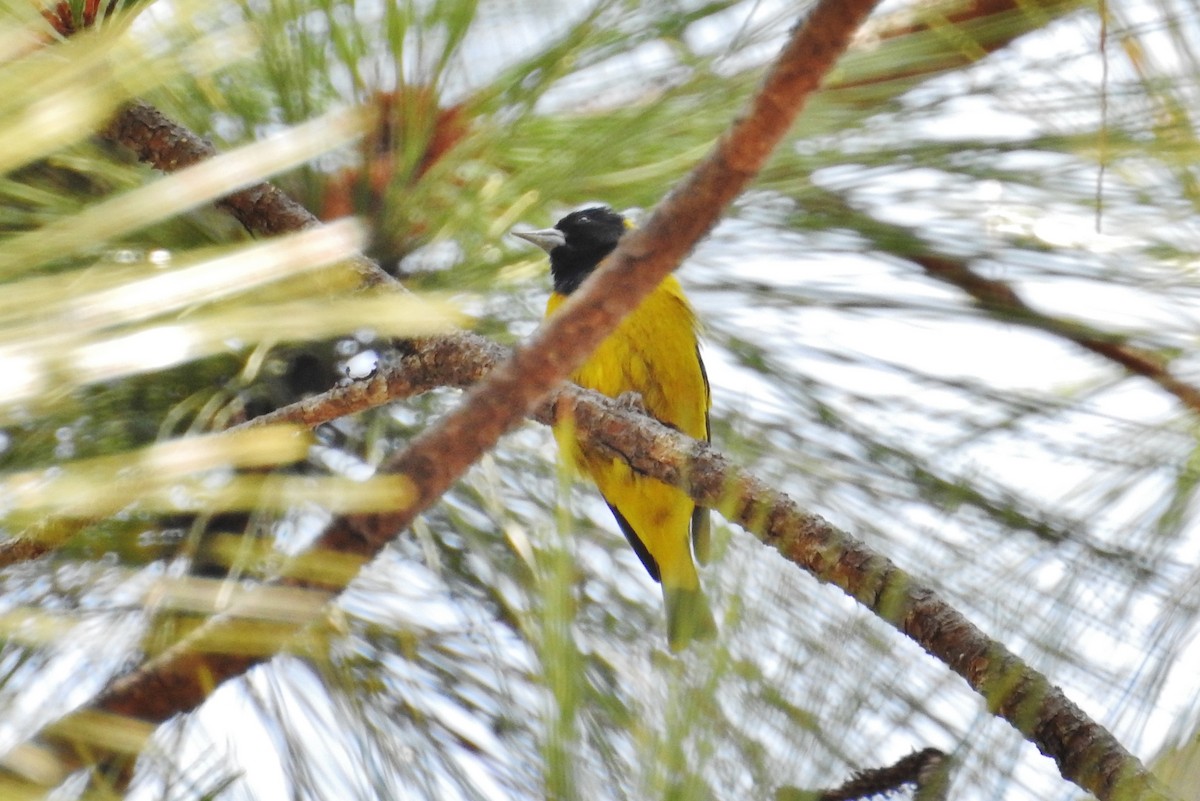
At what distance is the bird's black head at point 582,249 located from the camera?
2066 millimetres

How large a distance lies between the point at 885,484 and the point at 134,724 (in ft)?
2.85

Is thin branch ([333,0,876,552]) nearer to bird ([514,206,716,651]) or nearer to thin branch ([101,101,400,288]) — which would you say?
thin branch ([101,101,400,288])

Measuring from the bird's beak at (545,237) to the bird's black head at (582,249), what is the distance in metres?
0.20

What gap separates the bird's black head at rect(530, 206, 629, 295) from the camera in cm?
207

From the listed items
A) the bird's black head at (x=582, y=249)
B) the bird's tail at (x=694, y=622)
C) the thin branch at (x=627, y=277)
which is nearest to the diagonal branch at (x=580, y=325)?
the thin branch at (x=627, y=277)

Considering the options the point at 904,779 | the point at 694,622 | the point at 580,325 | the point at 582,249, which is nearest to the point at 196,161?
the point at 580,325

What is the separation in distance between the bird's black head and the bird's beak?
0.20 metres

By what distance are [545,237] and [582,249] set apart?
0.57 meters

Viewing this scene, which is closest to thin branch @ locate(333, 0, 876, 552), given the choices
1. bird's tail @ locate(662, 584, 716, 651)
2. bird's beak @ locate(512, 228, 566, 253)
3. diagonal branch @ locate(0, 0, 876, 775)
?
diagonal branch @ locate(0, 0, 876, 775)

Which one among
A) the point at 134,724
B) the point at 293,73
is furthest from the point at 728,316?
the point at 134,724

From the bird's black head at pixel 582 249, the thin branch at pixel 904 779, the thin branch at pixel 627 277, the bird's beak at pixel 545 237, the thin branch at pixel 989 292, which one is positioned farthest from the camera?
the bird's black head at pixel 582 249

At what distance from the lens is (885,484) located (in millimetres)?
1430

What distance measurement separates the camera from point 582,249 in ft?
7.18

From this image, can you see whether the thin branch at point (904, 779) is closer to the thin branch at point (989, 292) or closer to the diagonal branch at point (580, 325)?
the diagonal branch at point (580, 325)
